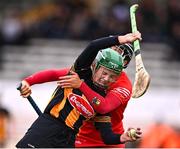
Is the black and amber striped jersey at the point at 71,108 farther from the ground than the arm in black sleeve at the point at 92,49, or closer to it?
closer to it

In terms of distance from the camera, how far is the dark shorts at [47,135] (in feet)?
28.6

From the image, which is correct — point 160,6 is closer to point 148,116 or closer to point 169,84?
point 169,84

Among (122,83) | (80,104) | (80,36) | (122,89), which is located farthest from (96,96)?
(80,36)

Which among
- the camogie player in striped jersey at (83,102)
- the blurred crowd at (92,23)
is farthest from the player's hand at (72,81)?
the blurred crowd at (92,23)

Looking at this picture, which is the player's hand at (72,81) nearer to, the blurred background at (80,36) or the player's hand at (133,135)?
the player's hand at (133,135)

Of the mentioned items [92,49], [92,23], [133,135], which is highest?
[92,49]

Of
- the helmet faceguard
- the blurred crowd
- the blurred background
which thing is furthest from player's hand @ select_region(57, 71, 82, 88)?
the blurred crowd

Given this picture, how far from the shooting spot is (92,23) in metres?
18.0

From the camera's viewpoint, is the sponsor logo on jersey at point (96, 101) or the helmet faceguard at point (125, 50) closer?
the sponsor logo on jersey at point (96, 101)

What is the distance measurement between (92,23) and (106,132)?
9.36m

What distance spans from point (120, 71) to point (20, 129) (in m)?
7.48

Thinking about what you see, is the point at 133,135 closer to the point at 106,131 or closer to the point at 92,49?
the point at 106,131

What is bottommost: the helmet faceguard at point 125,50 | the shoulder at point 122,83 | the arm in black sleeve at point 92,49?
the shoulder at point 122,83

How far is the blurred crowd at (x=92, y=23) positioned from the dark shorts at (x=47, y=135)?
8.73 m
